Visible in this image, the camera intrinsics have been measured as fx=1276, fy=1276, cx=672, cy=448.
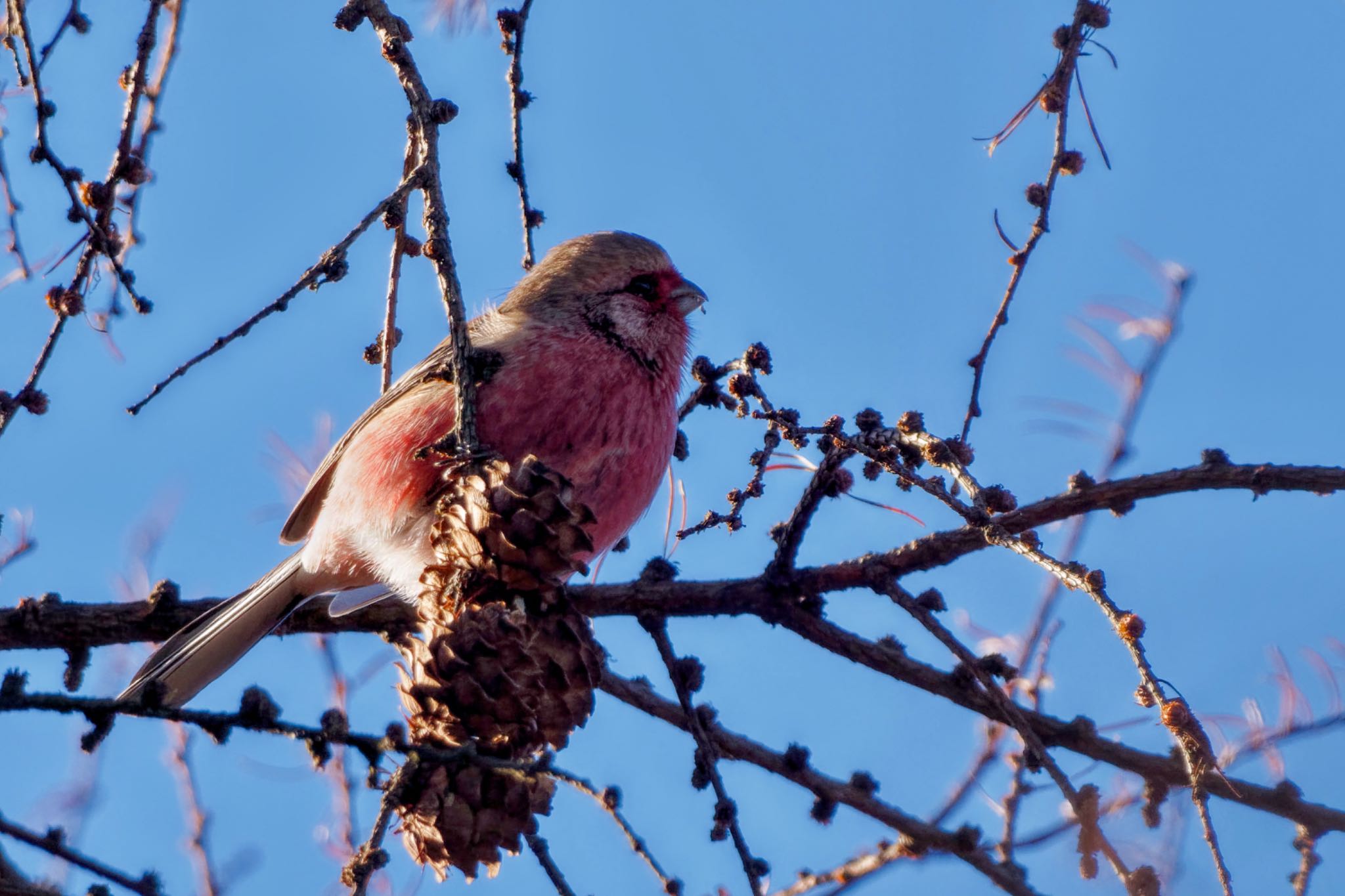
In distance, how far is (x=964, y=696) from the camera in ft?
9.75

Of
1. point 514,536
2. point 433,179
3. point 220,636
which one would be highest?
point 433,179

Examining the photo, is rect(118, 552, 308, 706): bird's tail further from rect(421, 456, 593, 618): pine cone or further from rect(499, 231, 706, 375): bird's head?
rect(421, 456, 593, 618): pine cone

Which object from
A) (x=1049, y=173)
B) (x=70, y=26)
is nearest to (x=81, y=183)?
(x=70, y=26)

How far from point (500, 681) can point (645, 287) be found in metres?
2.15

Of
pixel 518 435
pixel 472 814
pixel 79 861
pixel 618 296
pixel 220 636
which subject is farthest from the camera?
pixel 618 296

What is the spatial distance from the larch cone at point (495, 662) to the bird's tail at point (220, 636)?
4.55 feet

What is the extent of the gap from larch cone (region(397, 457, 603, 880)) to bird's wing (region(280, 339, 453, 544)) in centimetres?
167

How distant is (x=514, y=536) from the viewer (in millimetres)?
2402

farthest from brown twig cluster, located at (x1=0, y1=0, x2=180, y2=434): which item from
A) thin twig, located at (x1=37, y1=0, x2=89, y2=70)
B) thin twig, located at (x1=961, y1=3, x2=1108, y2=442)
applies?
thin twig, located at (x1=961, y1=3, x2=1108, y2=442)

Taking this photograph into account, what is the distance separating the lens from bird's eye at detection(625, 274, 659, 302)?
164 inches

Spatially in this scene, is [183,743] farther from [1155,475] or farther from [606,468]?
[1155,475]

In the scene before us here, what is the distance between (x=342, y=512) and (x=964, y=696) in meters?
1.89

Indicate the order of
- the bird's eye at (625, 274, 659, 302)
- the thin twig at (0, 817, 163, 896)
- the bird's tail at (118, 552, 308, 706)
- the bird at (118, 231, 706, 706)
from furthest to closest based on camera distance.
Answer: the bird's eye at (625, 274, 659, 302) → the bird's tail at (118, 552, 308, 706) → the bird at (118, 231, 706, 706) → the thin twig at (0, 817, 163, 896)

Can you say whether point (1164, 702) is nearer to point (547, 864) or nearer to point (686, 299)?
point (547, 864)
